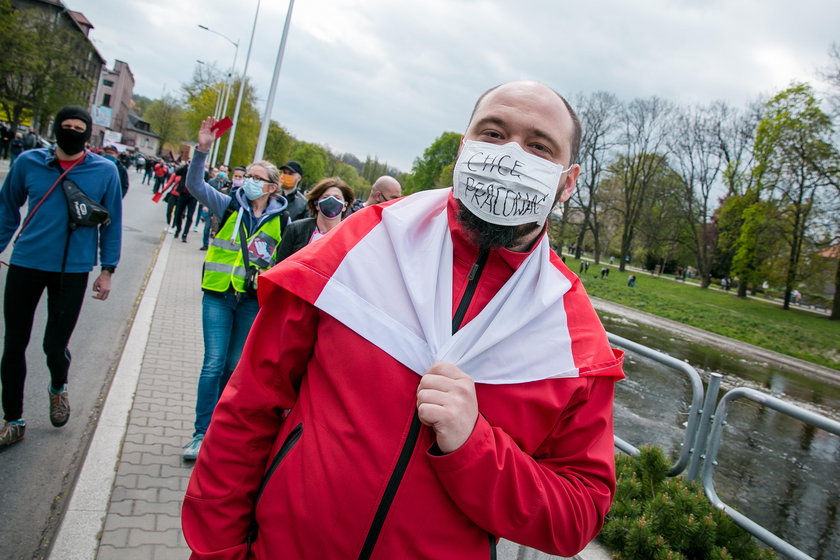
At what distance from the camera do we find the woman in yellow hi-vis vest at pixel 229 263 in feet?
13.8

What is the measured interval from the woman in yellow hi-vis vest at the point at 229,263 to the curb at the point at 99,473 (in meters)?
0.56

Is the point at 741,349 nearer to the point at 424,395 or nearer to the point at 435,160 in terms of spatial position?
the point at 424,395

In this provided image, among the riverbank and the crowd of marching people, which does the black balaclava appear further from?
the riverbank

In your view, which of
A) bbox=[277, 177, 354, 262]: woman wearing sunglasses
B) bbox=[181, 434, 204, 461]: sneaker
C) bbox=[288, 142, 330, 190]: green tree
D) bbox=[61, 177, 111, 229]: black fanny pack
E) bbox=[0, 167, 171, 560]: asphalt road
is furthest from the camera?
bbox=[288, 142, 330, 190]: green tree

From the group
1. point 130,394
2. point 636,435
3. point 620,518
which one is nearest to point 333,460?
point 620,518

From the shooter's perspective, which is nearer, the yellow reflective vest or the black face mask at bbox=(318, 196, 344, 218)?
the yellow reflective vest

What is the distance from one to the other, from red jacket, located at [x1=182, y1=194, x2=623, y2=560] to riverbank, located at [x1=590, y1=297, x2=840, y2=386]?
58.5ft

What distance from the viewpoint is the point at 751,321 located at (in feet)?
91.2

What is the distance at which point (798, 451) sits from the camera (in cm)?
558

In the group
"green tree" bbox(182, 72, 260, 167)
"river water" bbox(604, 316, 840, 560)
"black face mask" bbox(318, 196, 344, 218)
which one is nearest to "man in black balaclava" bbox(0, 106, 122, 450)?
"black face mask" bbox(318, 196, 344, 218)

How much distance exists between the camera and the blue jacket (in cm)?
388

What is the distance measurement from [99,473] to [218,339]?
115 cm

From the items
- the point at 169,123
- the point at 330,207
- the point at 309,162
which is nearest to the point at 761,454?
the point at 330,207

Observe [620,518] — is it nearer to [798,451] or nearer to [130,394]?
[798,451]
